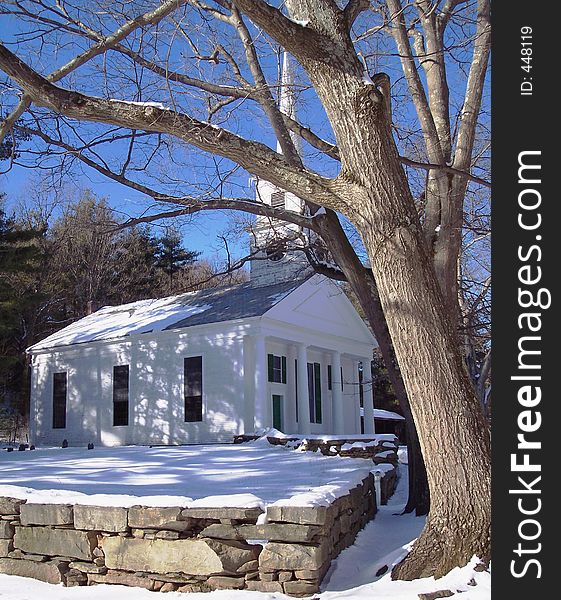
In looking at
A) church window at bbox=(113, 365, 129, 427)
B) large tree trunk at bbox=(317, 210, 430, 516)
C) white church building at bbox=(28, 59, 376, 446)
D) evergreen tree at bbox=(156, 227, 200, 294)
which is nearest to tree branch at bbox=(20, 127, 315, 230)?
large tree trunk at bbox=(317, 210, 430, 516)

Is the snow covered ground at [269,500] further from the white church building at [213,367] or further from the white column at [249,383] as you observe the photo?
the white church building at [213,367]

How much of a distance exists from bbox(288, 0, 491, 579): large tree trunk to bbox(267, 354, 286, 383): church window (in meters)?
14.2

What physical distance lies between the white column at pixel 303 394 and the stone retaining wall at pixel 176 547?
1377 centimetres

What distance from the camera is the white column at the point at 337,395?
2131 cm

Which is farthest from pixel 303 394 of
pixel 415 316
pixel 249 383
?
pixel 415 316

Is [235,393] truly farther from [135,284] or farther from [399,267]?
[135,284]

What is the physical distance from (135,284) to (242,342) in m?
17.7

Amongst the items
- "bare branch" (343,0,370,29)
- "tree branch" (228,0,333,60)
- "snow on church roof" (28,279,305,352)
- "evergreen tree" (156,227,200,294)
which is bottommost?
"snow on church roof" (28,279,305,352)

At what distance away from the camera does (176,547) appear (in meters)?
5.31

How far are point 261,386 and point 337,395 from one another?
13.8 feet

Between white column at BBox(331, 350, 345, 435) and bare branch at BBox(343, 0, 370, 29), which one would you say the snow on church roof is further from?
bare branch at BBox(343, 0, 370, 29)

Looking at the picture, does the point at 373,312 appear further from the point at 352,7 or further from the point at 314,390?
the point at 314,390

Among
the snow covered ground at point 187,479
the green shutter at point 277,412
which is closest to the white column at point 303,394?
the green shutter at point 277,412

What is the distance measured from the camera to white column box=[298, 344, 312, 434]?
19686 mm
